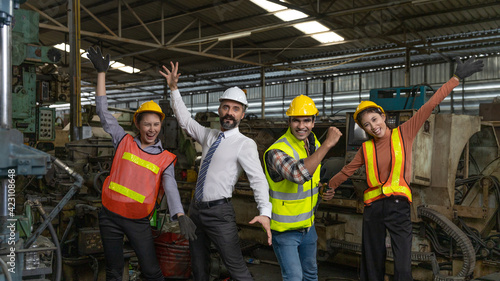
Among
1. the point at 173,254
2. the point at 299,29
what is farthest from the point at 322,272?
the point at 299,29

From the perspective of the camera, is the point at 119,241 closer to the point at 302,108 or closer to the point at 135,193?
the point at 135,193

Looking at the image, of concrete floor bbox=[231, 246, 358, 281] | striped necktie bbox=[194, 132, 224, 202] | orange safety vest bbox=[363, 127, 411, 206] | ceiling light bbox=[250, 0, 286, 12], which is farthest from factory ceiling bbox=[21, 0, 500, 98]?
striped necktie bbox=[194, 132, 224, 202]

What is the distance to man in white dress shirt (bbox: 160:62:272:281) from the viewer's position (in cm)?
277

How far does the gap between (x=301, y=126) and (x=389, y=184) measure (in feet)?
2.67

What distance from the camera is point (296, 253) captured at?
103 inches

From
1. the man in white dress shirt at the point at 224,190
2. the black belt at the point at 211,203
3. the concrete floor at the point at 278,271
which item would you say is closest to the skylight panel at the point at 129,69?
the concrete floor at the point at 278,271

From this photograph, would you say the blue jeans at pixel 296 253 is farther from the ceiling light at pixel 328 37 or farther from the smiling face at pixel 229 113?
the ceiling light at pixel 328 37

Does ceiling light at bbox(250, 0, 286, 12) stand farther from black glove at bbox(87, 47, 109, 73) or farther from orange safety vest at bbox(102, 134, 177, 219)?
orange safety vest at bbox(102, 134, 177, 219)

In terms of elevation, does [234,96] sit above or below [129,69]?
below

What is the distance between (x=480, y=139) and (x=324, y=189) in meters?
3.36

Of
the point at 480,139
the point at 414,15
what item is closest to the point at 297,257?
the point at 480,139

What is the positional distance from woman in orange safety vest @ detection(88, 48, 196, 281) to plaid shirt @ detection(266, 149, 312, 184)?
72 cm

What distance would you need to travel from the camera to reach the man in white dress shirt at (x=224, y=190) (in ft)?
9.07

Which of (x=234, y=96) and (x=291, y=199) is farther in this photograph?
(x=234, y=96)
